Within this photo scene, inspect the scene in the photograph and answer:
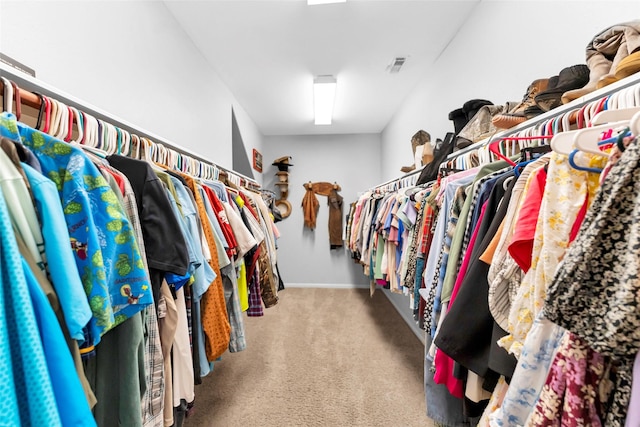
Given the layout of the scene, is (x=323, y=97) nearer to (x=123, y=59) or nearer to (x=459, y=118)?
(x=459, y=118)

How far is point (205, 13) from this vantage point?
175 centimetres

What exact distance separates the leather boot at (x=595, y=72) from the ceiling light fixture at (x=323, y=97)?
1.99 metres

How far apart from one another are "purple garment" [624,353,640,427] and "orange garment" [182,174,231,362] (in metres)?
1.01

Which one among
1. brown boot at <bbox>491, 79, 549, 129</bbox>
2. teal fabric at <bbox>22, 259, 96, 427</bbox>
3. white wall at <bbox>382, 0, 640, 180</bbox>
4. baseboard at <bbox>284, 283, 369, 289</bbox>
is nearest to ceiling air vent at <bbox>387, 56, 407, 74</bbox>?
white wall at <bbox>382, 0, 640, 180</bbox>

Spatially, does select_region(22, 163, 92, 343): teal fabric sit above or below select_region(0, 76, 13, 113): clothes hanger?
below

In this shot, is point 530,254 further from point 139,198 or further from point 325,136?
point 325,136

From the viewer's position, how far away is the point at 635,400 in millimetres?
345

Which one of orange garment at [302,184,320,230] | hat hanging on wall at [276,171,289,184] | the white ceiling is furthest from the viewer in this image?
orange garment at [302,184,320,230]

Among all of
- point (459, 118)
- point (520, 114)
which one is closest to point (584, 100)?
point (520, 114)

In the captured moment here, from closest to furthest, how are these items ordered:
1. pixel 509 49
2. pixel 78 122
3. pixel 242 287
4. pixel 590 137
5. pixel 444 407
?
pixel 590 137 → pixel 78 122 → pixel 444 407 → pixel 242 287 → pixel 509 49

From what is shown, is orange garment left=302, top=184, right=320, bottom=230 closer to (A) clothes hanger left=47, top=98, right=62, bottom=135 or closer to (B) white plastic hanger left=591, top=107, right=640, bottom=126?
(A) clothes hanger left=47, top=98, right=62, bottom=135

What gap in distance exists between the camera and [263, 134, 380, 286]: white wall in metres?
4.29

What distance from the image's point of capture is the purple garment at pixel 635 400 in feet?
1.13

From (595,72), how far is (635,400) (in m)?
0.84
